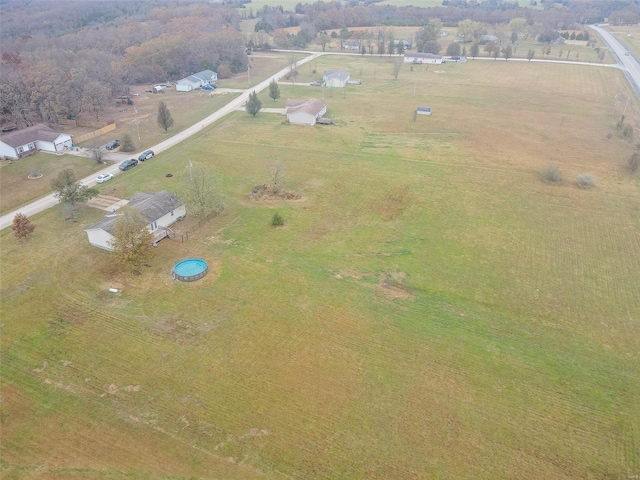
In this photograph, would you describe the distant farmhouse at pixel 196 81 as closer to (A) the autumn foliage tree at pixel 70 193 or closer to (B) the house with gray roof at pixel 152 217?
(A) the autumn foliage tree at pixel 70 193

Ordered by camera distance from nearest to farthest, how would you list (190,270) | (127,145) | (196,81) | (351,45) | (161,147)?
1. (190,270)
2. (127,145)
3. (161,147)
4. (196,81)
5. (351,45)

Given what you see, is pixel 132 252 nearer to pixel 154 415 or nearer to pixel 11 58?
pixel 154 415

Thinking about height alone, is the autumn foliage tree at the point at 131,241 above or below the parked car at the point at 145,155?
above

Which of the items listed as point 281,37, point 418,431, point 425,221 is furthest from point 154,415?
point 281,37

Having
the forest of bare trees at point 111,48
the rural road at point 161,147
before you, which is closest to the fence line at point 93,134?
the forest of bare trees at point 111,48

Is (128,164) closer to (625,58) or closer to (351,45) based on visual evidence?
(351,45)

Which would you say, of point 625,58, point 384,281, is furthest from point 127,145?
point 625,58
